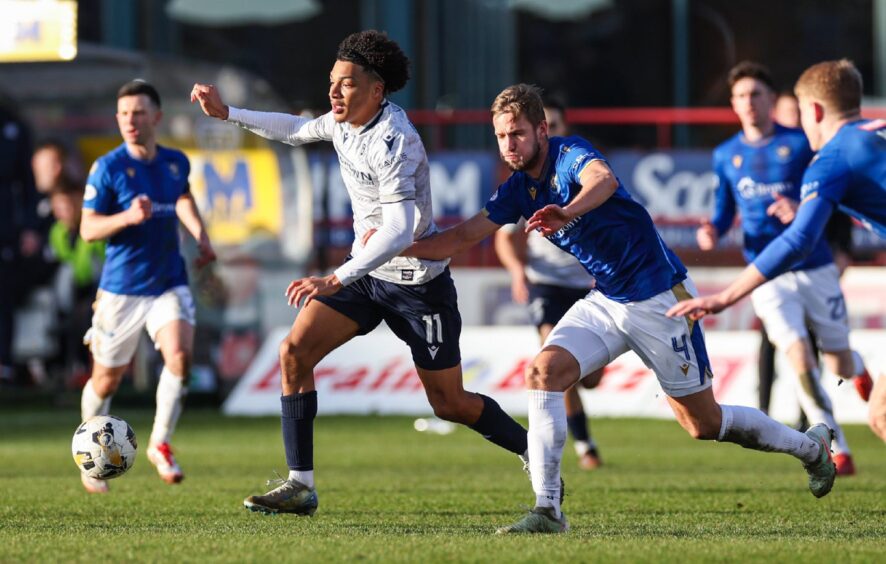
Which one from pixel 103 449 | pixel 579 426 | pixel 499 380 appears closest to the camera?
pixel 103 449

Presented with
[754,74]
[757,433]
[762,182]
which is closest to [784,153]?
[762,182]

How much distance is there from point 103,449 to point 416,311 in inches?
78.7

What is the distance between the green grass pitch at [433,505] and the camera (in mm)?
6656

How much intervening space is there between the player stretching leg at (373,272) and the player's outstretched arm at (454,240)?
0.12 metres

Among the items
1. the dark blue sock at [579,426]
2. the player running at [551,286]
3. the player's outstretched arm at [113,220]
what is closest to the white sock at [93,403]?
the player's outstretched arm at [113,220]

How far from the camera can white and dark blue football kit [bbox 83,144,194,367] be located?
404 inches

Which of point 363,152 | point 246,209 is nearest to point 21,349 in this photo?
point 246,209

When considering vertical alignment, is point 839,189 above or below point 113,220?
above

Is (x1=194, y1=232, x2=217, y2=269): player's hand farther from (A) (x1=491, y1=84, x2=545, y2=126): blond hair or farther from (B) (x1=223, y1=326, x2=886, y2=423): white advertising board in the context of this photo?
(B) (x1=223, y1=326, x2=886, y2=423): white advertising board

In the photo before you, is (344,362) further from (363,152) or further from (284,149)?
(363,152)

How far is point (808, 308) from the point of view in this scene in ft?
35.6

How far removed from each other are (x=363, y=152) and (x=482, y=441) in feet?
21.9

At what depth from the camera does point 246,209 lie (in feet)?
61.6

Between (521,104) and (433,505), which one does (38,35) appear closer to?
(433,505)
